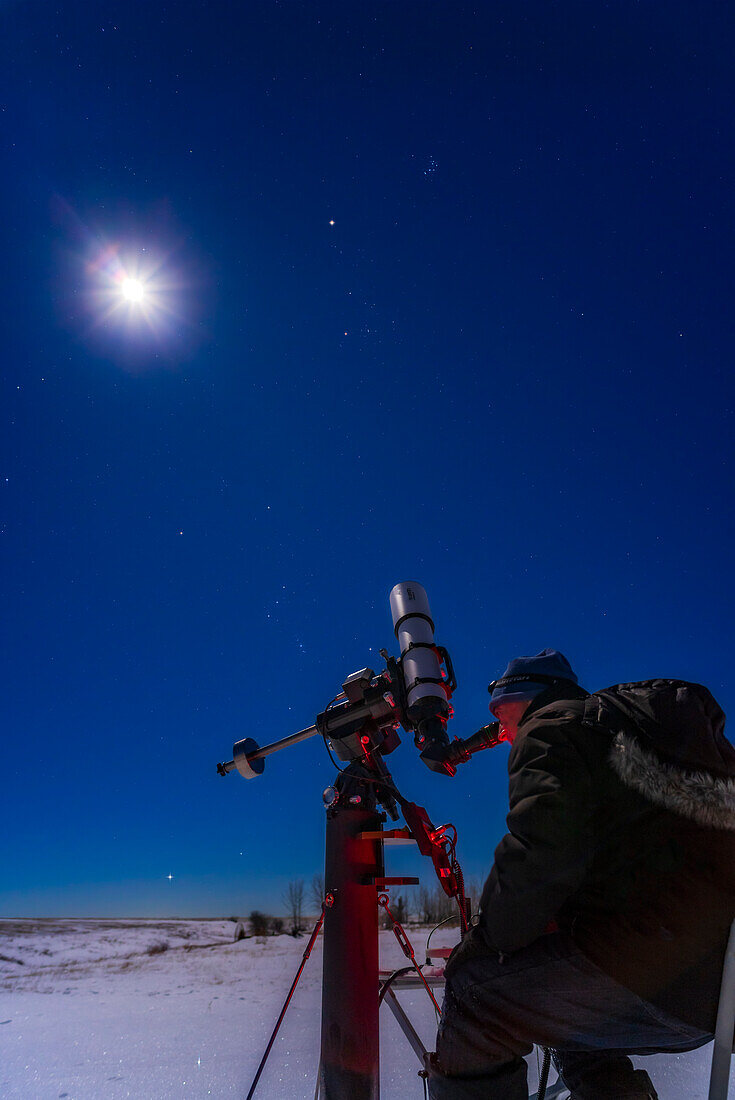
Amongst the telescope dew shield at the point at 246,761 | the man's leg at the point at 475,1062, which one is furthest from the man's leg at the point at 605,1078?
the telescope dew shield at the point at 246,761

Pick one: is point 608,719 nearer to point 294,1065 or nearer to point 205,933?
point 294,1065

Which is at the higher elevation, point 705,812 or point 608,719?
point 608,719

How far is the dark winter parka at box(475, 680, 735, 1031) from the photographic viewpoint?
1.65 m

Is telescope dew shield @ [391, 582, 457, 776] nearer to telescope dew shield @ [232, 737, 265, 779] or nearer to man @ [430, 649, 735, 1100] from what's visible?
man @ [430, 649, 735, 1100]

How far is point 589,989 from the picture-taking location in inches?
69.2

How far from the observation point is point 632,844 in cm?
181

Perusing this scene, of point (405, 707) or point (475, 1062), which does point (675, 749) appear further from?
point (405, 707)

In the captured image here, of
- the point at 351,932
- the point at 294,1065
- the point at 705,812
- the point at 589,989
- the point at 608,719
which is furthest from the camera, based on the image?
the point at 294,1065

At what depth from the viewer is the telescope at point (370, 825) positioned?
278 centimetres

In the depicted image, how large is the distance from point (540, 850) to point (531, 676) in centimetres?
94

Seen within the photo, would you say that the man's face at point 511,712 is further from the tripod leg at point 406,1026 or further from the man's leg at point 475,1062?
the tripod leg at point 406,1026

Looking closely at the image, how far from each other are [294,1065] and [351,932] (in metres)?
2.02

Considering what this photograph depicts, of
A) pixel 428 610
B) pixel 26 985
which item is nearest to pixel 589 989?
pixel 428 610

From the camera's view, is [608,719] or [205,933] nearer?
[608,719]
